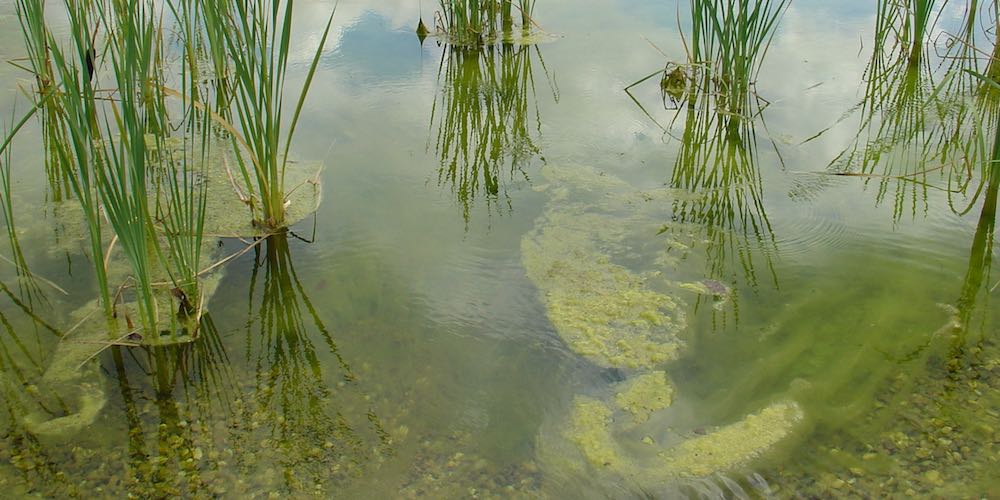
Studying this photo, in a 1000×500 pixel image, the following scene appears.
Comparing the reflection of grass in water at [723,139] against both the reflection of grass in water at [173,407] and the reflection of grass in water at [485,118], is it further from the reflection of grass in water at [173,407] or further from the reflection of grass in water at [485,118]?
the reflection of grass in water at [173,407]

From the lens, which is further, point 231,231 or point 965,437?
point 231,231

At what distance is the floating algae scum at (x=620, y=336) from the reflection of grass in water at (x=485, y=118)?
0.23 m

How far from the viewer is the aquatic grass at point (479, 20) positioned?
4031 mm

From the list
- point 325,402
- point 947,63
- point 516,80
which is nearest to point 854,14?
point 947,63

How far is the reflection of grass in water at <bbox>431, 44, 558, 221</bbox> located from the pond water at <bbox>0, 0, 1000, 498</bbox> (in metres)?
0.02

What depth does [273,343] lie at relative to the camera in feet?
6.61

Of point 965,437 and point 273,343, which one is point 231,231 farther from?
point 965,437

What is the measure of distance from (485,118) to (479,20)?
110 cm

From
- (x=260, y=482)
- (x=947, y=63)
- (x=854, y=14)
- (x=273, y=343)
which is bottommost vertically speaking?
(x=260, y=482)

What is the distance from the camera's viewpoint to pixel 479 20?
4160mm

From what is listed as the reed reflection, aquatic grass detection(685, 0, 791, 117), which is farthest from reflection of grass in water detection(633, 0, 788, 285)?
the reed reflection

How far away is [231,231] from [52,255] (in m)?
0.51

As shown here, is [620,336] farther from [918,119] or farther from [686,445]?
[918,119]

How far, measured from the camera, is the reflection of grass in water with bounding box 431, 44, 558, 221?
2805 mm
